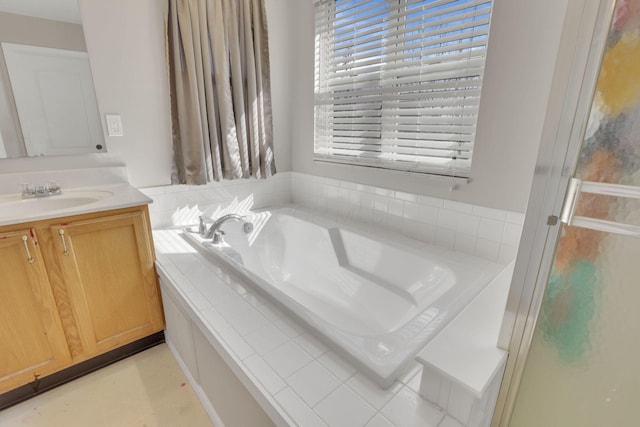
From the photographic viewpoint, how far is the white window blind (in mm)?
1411

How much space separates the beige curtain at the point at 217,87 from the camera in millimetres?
1728

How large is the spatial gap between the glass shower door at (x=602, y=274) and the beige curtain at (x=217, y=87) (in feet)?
6.08

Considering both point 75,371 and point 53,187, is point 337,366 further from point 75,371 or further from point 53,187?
point 53,187

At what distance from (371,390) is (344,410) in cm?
10

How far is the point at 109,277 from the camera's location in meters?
1.40

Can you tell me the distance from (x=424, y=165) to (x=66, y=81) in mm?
1959

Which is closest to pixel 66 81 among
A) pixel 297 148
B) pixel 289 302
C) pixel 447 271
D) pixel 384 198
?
pixel 297 148

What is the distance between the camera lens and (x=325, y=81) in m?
2.11

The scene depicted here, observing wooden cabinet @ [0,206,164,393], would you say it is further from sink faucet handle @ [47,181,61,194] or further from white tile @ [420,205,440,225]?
white tile @ [420,205,440,225]

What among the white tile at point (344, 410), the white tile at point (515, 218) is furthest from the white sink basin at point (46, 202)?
the white tile at point (515, 218)

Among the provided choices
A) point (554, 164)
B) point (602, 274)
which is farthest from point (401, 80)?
point (602, 274)

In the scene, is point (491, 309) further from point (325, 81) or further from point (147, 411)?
point (325, 81)

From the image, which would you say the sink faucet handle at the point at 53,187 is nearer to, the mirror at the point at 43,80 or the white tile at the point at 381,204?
the mirror at the point at 43,80

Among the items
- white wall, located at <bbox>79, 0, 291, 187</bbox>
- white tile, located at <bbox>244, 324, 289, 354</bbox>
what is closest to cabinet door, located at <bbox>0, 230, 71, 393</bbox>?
white wall, located at <bbox>79, 0, 291, 187</bbox>
